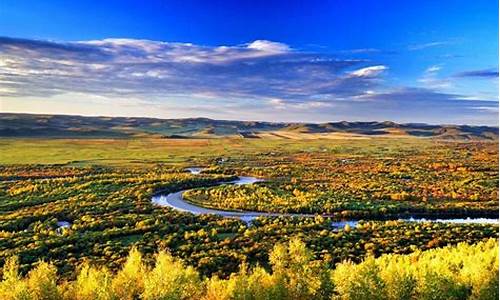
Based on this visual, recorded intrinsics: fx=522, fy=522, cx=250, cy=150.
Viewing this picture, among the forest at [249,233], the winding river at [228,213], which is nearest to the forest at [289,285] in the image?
the forest at [249,233]

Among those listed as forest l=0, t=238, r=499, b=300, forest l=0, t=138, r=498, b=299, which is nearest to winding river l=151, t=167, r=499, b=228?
forest l=0, t=138, r=498, b=299

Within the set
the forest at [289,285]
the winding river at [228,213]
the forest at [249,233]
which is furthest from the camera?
the winding river at [228,213]

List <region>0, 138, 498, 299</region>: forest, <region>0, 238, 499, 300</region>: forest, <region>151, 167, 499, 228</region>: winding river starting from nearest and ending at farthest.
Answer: <region>0, 238, 499, 300</region>: forest → <region>0, 138, 498, 299</region>: forest → <region>151, 167, 499, 228</region>: winding river

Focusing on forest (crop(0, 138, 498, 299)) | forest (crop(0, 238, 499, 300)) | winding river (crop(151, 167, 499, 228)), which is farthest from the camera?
winding river (crop(151, 167, 499, 228))

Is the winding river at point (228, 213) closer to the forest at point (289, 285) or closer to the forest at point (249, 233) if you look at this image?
the forest at point (249, 233)

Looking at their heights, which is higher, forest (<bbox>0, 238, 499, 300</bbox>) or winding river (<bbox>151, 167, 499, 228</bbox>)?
forest (<bbox>0, 238, 499, 300</bbox>)

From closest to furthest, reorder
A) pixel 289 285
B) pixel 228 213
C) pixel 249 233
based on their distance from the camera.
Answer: pixel 289 285
pixel 249 233
pixel 228 213

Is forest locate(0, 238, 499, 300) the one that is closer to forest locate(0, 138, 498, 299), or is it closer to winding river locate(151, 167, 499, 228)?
forest locate(0, 138, 498, 299)

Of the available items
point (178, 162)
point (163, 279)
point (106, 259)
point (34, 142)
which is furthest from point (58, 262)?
point (34, 142)

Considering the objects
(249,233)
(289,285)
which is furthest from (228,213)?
(289,285)

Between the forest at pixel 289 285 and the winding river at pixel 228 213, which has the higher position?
the forest at pixel 289 285

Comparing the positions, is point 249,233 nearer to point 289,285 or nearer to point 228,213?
point 228,213
